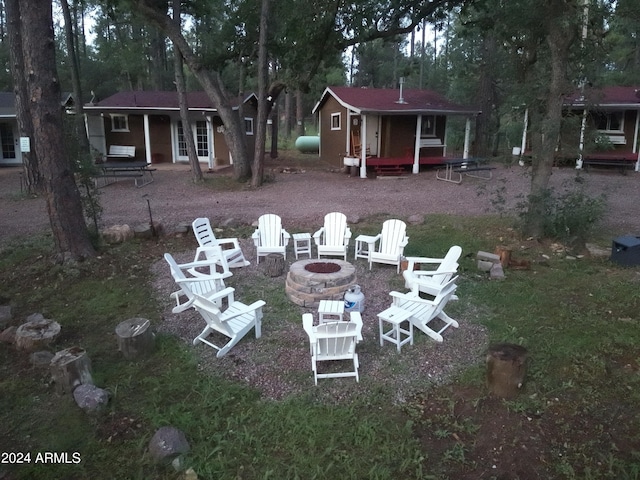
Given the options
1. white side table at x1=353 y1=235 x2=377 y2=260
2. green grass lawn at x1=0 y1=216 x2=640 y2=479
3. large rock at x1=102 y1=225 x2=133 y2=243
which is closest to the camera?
green grass lawn at x1=0 y1=216 x2=640 y2=479

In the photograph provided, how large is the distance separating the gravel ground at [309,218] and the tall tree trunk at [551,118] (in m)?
0.65

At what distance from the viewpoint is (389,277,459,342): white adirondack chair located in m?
4.84

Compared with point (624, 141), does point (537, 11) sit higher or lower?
higher

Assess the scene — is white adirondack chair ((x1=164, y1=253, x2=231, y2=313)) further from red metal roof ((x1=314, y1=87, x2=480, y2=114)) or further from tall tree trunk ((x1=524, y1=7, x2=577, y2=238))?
red metal roof ((x1=314, y1=87, x2=480, y2=114))

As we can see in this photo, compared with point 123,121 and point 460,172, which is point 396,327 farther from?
point 123,121

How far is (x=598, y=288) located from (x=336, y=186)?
9.62 meters

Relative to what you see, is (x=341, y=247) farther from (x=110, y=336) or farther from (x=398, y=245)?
(x=110, y=336)

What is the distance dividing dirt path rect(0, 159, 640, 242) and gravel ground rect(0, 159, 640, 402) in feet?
0.09

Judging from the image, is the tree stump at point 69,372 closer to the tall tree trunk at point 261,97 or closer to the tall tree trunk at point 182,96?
the tall tree trunk at point 261,97

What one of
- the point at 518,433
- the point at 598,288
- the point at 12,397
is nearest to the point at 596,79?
the point at 598,288

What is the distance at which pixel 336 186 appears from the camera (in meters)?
15.0

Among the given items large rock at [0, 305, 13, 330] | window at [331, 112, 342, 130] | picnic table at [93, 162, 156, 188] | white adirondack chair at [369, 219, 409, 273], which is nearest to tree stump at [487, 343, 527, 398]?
white adirondack chair at [369, 219, 409, 273]

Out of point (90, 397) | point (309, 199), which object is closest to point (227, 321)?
point (90, 397)

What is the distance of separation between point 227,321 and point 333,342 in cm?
120
